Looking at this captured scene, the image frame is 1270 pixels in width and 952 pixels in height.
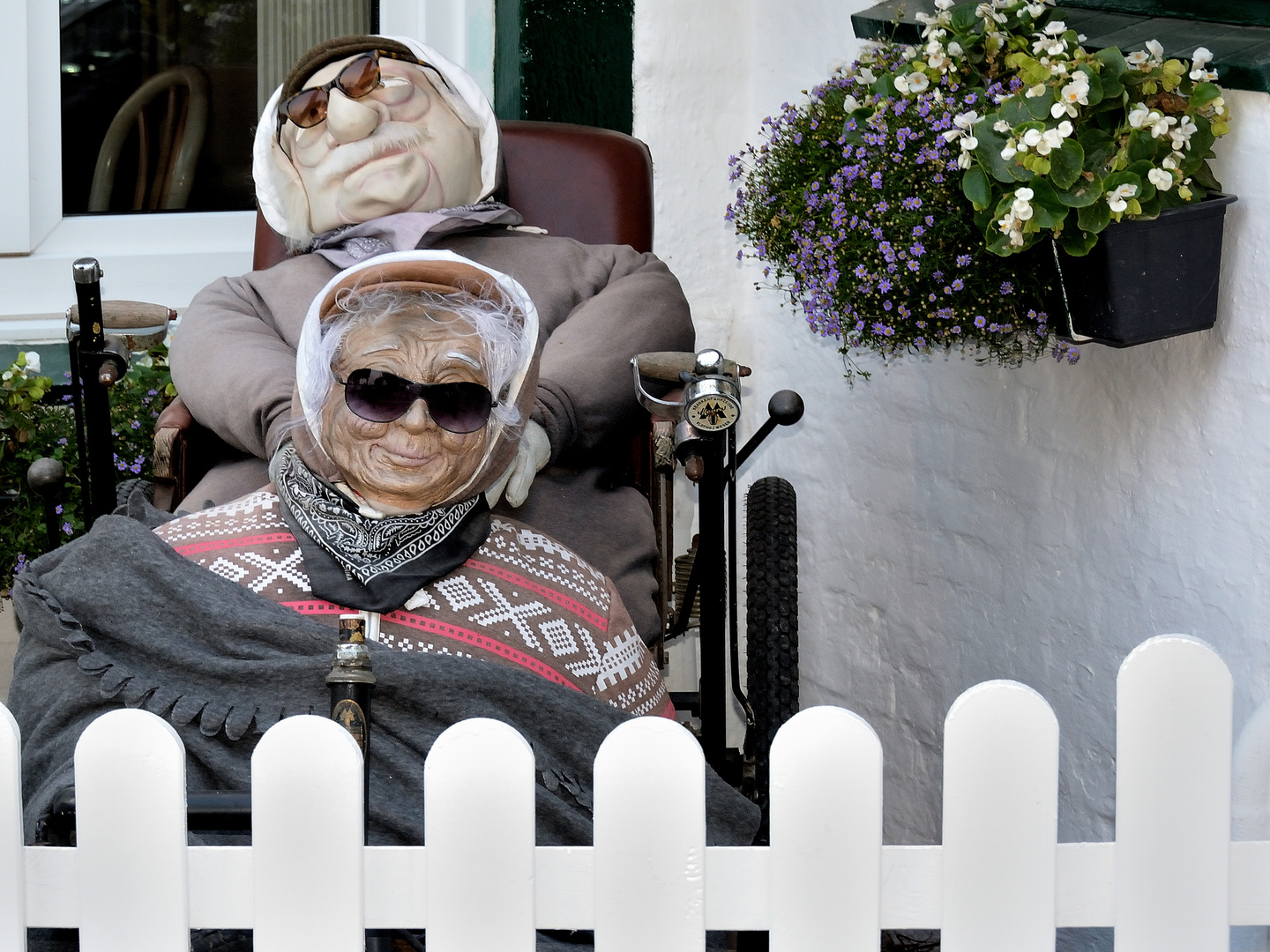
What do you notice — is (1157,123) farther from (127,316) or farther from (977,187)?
(127,316)

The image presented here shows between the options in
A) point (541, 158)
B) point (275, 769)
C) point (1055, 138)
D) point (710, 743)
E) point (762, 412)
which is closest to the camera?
point (275, 769)

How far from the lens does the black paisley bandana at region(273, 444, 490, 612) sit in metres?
2.09

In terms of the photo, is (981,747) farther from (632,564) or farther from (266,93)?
(266,93)

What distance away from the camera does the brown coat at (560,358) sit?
256 centimetres

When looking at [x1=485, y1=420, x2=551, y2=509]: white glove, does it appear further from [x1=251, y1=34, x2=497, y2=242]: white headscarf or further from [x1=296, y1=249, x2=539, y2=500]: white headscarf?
[x1=251, y1=34, x2=497, y2=242]: white headscarf

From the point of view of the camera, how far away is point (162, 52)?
4207 mm

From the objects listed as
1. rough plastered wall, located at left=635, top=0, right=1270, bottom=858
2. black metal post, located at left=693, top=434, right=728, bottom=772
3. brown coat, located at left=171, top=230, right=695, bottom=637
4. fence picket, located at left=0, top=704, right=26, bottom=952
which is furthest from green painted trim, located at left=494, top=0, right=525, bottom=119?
fence picket, located at left=0, top=704, right=26, bottom=952

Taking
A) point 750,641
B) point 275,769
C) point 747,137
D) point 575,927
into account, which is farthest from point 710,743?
point 747,137

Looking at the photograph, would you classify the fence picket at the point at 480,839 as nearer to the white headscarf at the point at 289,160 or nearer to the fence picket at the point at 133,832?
the fence picket at the point at 133,832

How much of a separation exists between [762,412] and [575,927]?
98.0 inches

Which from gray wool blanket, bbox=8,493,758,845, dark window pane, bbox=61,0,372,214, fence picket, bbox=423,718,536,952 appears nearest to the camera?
fence picket, bbox=423,718,536,952

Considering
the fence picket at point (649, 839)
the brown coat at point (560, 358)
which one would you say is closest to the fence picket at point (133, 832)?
the fence picket at point (649, 839)

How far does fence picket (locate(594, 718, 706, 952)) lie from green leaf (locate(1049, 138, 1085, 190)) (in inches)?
39.2

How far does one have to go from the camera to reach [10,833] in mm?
1557
